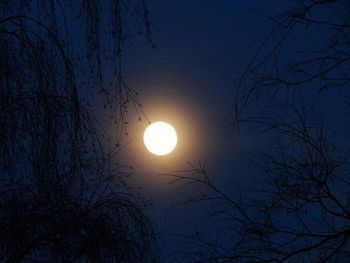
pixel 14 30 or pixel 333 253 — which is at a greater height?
pixel 14 30

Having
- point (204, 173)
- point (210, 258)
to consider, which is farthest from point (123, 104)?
point (210, 258)

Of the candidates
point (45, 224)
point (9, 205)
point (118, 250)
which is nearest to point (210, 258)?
point (118, 250)

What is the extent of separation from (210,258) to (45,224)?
1.19 metres

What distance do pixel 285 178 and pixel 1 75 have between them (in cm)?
169

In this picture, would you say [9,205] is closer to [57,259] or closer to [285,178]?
[57,259]

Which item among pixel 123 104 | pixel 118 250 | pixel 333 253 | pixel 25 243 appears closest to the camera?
pixel 333 253

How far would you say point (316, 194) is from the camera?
2748mm

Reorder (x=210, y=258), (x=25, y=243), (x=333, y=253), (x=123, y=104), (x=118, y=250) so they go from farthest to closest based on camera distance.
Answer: (x=118, y=250) → (x=25, y=243) → (x=123, y=104) → (x=210, y=258) → (x=333, y=253)

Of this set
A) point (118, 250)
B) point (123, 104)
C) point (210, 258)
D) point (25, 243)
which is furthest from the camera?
point (118, 250)

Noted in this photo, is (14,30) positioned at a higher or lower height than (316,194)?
higher

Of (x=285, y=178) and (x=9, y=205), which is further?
(x=9, y=205)

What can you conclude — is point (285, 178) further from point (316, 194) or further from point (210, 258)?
point (210, 258)

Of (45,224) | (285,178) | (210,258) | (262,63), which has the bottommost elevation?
(210,258)

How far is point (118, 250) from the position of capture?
3459 mm
